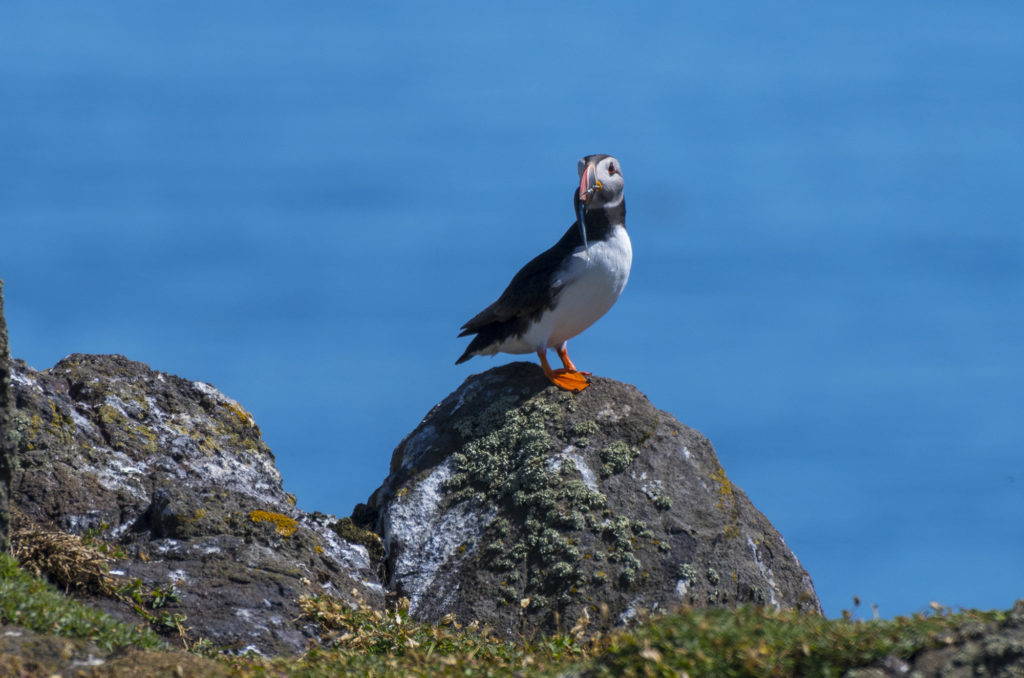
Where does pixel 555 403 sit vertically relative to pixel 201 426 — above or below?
above

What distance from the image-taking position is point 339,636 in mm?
8859

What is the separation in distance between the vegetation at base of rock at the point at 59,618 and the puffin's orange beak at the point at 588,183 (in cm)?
601

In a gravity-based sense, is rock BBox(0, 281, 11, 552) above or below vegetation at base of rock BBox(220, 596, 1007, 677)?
above

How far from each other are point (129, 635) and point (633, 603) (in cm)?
423

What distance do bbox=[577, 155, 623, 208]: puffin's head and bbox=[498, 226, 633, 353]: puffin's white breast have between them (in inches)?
13.7

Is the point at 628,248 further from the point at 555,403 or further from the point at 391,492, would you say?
the point at 391,492

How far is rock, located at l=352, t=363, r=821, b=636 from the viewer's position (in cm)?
977

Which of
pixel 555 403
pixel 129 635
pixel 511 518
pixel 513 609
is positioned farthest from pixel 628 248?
pixel 129 635

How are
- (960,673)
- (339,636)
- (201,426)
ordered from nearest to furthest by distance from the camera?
1. (960,673)
2. (339,636)
3. (201,426)

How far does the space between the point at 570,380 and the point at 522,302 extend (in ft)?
3.19

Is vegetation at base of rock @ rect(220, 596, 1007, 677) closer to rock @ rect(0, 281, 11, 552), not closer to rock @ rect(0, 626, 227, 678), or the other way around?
rock @ rect(0, 626, 227, 678)

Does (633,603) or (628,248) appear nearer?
(633,603)

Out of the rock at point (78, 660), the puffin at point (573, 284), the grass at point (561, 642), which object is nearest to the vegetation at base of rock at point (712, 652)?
the grass at point (561, 642)

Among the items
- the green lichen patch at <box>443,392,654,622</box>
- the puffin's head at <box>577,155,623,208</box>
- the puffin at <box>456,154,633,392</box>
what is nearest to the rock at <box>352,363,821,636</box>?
the green lichen patch at <box>443,392,654,622</box>
